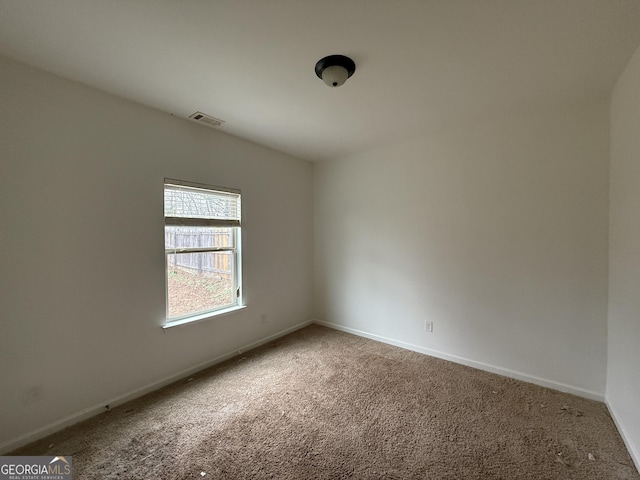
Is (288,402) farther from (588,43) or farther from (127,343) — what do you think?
(588,43)

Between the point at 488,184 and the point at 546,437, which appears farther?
the point at 488,184

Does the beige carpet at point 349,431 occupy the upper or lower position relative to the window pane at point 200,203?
lower

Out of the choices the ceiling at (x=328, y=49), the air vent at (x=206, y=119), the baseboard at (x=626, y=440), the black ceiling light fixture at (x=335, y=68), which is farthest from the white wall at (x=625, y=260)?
the air vent at (x=206, y=119)

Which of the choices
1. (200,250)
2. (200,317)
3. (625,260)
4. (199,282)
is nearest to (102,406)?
(200,317)

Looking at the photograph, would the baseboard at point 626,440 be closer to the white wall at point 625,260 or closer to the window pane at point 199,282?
the white wall at point 625,260

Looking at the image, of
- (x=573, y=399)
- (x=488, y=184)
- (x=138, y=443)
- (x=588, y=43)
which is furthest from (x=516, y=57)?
(x=138, y=443)

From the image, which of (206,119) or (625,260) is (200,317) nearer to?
(206,119)

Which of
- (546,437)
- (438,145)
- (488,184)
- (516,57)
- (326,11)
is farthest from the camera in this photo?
(438,145)

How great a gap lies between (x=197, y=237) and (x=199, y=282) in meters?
0.48

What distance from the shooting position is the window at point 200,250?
2.43 metres

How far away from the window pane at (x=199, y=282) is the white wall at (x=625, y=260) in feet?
10.8

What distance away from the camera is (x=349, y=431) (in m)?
1.77

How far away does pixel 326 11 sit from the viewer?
1279 mm

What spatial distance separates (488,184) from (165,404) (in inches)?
139
